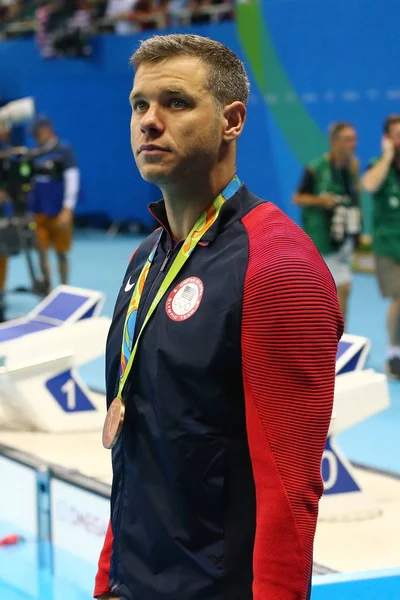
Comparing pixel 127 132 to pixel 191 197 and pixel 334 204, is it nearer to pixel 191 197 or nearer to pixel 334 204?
pixel 334 204

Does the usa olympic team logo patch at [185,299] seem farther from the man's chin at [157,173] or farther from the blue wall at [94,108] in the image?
the blue wall at [94,108]

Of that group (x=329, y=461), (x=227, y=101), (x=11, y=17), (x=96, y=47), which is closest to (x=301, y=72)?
(x=96, y=47)

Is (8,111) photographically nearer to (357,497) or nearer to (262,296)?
(357,497)

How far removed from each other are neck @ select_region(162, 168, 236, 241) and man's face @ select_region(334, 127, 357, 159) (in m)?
5.71

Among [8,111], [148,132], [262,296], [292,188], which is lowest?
[292,188]

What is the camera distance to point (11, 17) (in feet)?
62.6

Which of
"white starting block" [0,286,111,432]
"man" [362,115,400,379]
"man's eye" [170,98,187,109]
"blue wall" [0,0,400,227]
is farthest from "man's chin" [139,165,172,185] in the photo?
"blue wall" [0,0,400,227]

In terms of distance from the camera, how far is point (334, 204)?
754 centimetres

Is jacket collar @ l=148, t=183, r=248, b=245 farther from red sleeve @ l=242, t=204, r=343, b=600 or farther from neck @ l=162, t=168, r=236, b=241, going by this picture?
red sleeve @ l=242, t=204, r=343, b=600

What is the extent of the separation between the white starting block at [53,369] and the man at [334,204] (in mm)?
2076

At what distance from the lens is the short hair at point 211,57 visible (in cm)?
175

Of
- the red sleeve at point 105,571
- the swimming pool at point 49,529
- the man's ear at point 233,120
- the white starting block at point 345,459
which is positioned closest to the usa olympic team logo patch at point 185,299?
the man's ear at point 233,120

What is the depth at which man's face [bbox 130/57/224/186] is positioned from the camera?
1.73 meters

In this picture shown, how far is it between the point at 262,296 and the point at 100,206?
664 inches
